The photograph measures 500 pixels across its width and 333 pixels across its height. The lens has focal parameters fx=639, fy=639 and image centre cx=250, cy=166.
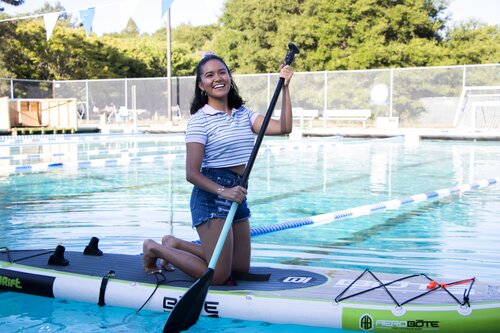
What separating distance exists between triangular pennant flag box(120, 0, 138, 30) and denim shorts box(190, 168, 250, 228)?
13.1m

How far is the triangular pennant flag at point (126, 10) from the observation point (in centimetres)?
→ 1611

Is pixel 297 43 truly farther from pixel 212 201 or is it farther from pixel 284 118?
pixel 212 201

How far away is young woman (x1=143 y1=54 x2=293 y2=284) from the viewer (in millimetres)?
3801

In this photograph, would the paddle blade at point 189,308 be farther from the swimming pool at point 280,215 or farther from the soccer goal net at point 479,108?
the soccer goal net at point 479,108

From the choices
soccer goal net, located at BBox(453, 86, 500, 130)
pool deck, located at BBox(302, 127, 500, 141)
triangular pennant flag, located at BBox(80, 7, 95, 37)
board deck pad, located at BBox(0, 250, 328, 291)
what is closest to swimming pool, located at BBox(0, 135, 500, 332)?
board deck pad, located at BBox(0, 250, 328, 291)

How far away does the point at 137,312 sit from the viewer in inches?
156

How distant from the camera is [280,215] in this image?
762 cm

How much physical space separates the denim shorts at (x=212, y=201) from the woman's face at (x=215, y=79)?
0.47m

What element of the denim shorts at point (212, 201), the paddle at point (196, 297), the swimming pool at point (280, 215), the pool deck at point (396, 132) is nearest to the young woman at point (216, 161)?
the denim shorts at point (212, 201)

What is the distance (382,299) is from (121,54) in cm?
3951

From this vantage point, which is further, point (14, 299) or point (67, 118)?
point (67, 118)

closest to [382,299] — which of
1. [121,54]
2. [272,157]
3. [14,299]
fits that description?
[14,299]

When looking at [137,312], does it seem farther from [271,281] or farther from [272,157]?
[272,157]

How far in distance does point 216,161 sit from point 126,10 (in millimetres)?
Result: 13416
